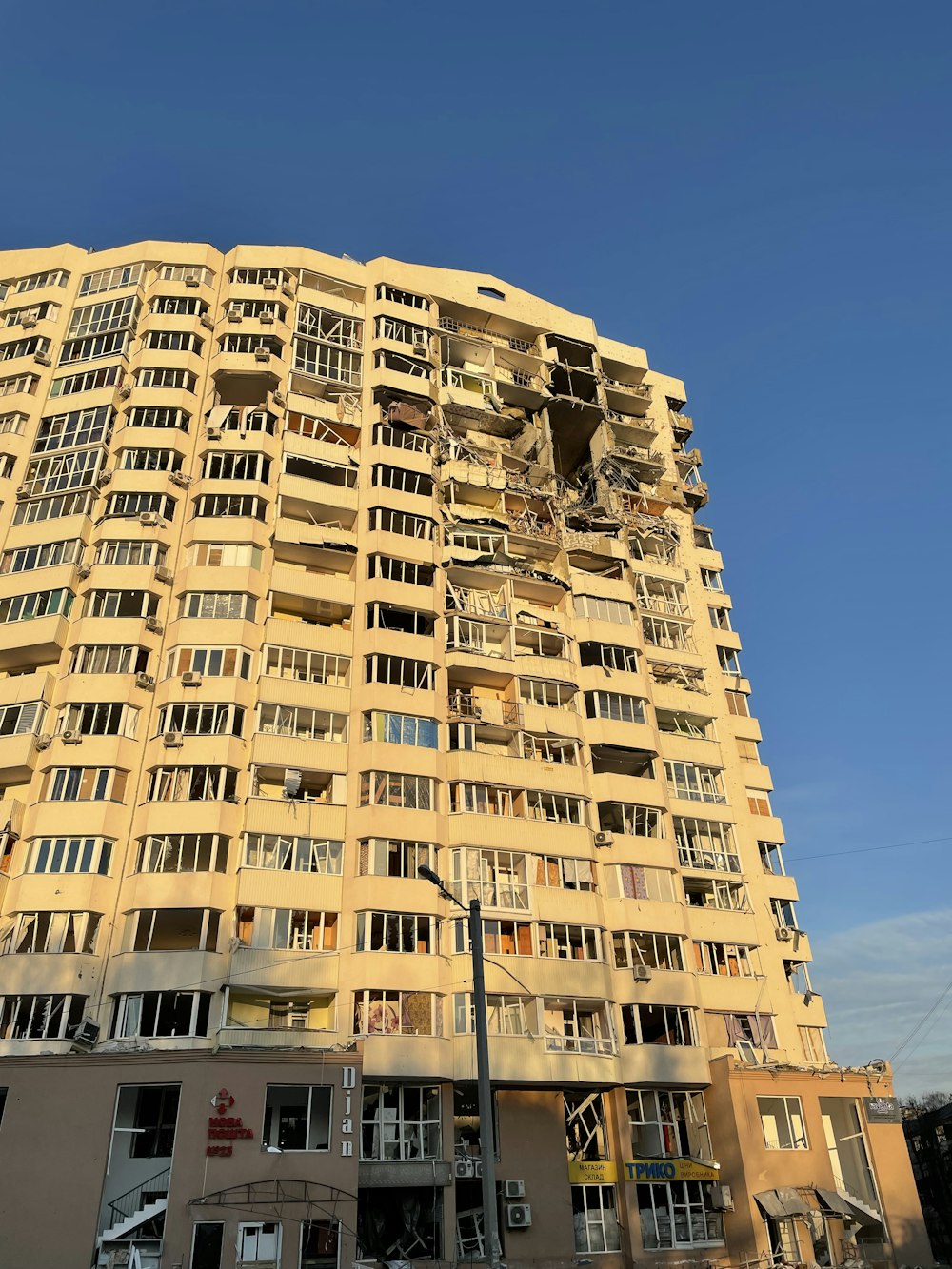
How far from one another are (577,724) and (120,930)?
70.4 feet

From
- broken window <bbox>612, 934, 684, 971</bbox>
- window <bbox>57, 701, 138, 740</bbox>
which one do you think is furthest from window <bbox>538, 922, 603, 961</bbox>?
window <bbox>57, 701, 138, 740</bbox>

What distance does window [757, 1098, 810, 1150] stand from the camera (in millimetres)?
40375

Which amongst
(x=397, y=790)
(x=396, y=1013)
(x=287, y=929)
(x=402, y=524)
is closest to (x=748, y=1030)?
(x=396, y=1013)

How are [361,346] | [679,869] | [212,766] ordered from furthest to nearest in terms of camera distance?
[361,346], [679,869], [212,766]

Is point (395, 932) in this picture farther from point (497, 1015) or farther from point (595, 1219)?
point (595, 1219)

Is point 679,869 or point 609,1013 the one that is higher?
point 679,869

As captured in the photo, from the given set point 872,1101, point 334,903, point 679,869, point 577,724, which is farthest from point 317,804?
point 872,1101

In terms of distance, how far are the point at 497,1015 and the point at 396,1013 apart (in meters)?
4.16

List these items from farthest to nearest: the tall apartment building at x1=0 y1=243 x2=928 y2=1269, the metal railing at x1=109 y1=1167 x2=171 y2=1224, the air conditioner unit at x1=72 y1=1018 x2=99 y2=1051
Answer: the tall apartment building at x1=0 y1=243 x2=928 y2=1269 < the air conditioner unit at x1=72 y1=1018 x2=99 y2=1051 < the metal railing at x1=109 y1=1167 x2=171 y2=1224

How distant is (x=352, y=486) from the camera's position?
49.2 meters

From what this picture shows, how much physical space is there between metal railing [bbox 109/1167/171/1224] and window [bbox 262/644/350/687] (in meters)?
18.8

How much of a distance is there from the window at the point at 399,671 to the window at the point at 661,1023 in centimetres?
1615

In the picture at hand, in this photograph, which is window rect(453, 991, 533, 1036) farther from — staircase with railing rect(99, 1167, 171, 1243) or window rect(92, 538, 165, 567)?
window rect(92, 538, 165, 567)

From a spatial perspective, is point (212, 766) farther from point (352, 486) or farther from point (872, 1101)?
point (872, 1101)
